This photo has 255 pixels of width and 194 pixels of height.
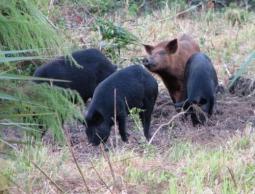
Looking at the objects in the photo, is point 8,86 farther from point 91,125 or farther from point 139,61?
point 139,61

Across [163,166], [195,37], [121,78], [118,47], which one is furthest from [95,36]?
[163,166]

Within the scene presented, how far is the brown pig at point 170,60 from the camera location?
33.1ft

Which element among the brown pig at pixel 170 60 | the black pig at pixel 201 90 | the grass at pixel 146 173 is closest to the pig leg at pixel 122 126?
the black pig at pixel 201 90

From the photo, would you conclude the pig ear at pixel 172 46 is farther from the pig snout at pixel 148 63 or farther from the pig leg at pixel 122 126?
the pig leg at pixel 122 126

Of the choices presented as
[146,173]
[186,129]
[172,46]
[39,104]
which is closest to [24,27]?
[39,104]

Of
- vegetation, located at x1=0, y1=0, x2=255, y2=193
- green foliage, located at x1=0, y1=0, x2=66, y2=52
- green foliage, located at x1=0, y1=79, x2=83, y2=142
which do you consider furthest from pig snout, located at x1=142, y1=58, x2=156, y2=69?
green foliage, located at x1=0, y1=79, x2=83, y2=142

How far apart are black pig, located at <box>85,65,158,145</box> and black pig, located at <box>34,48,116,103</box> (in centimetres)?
96

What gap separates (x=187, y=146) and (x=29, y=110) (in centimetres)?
199

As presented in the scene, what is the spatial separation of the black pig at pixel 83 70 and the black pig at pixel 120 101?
0.96 metres

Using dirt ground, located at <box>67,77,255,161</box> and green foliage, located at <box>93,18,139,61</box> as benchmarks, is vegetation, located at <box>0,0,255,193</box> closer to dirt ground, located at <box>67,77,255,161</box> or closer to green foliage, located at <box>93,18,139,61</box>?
dirt ground, located at <box>67,77,255,161</box>

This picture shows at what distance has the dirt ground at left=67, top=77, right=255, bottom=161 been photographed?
711cm

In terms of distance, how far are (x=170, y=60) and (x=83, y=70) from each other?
184 centimetres

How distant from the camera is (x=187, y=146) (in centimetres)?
653

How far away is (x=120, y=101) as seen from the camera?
7695mm
